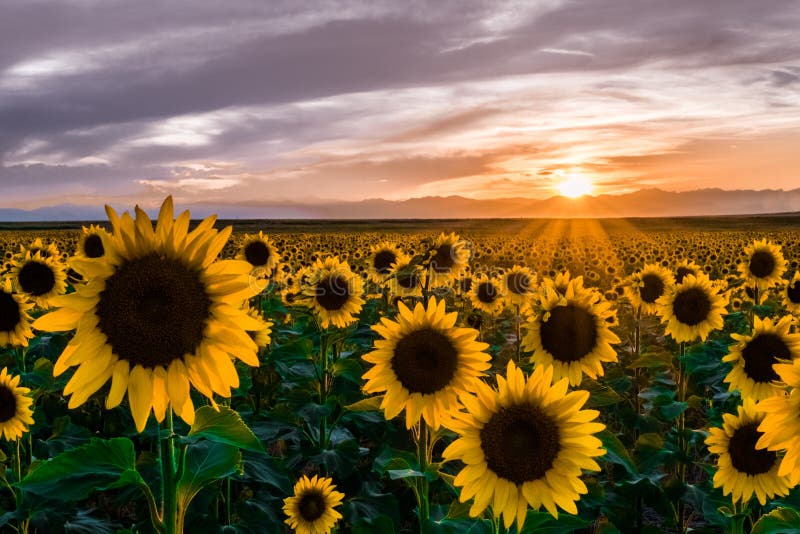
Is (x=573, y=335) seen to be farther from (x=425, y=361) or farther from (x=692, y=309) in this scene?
(x=692, y=309)

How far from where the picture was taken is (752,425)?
15.4 feet

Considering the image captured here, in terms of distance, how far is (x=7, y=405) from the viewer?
217 inches

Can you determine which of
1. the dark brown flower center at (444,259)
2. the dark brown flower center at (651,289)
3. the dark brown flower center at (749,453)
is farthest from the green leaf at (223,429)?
the dark brown flower center at (651,289)

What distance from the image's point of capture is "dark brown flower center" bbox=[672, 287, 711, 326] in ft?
25.2

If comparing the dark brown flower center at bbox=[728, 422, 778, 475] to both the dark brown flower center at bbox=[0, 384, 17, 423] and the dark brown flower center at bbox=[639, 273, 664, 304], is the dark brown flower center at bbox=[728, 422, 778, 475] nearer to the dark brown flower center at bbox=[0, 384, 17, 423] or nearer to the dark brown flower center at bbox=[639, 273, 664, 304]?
the dark brown flower center at bbox=[639, 273, 664, 304]

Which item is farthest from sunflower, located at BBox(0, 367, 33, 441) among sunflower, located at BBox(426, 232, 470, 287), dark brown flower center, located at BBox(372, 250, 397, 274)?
dark brown flower center, located at BBox(372, 250, 397, 274)

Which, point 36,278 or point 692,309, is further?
point 36,278

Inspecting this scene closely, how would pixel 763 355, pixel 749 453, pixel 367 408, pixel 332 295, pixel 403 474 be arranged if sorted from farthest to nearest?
1. pixel 332 295
2. pixel 763 355
3. pixel 749 453
4. pixel 367 408
5. pixel 403 474

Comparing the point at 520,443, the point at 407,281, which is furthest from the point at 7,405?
the point at 407,281

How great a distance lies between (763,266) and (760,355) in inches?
233

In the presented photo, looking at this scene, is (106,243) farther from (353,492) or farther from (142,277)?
(353,492)

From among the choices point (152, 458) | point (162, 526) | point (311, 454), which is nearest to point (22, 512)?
point (152, 458)

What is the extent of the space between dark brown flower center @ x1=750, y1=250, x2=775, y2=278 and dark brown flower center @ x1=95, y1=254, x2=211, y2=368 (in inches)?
420

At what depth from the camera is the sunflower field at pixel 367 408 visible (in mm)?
2773
